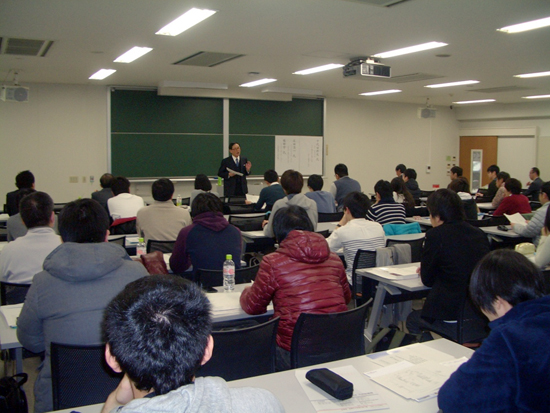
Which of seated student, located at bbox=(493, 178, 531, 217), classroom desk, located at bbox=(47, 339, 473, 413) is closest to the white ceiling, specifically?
seated student, located at bbox=(493, 178, 531, 217)

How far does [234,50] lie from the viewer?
6.25 meters

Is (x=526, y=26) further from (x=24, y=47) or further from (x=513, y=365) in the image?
(x=24, y=47)

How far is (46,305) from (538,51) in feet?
20.9

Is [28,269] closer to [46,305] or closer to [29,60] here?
[46,305]

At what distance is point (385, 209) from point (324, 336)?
309 centimetres

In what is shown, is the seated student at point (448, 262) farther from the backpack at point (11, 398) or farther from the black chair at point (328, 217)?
the black chair at point (328, 217)

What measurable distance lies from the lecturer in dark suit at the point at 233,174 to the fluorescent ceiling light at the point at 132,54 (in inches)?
120

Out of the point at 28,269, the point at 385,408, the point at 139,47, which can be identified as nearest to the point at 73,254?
the point at 28,269

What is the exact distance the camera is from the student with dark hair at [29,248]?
3.14m

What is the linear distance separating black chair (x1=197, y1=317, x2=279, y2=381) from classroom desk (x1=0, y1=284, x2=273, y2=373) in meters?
0.19

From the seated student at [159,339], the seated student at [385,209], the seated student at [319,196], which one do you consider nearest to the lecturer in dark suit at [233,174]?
the seated student at [319,196]

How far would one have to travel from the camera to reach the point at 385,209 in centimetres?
530

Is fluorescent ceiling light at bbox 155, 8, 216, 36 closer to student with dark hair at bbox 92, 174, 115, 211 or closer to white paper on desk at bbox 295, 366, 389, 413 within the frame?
student with dark hair at bbox 92, 174, 115, 211

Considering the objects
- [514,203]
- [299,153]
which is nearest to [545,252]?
[514,203]
